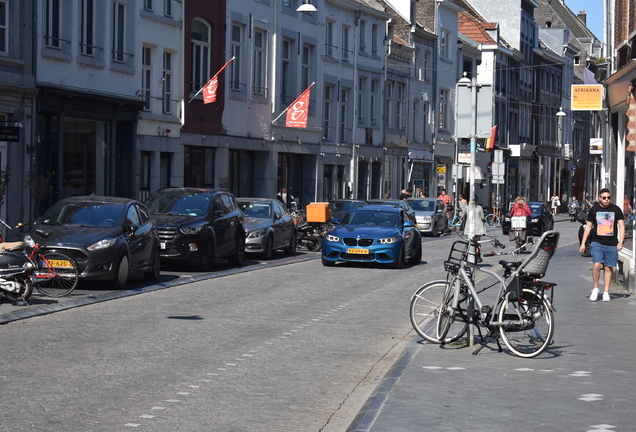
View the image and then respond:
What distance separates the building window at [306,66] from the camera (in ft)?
152

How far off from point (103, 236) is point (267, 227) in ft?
30.1

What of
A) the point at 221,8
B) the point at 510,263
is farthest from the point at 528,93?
the point at 510,263

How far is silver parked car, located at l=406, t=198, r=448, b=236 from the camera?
42344 mm

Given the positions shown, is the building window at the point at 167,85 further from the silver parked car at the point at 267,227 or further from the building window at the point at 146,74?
the silver parked car at the point at 267,227

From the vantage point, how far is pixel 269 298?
16828 mm

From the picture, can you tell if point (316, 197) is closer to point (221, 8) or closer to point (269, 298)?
point (221, 8)

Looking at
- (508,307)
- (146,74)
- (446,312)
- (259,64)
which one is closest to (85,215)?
(446,312)

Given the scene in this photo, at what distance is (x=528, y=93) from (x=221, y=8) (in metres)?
50.6

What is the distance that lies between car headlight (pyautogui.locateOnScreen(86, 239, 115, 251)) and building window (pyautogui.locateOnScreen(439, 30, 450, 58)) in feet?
163

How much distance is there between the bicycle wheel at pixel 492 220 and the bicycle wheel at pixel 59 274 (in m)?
41.3

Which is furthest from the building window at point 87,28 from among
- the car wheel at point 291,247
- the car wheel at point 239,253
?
the car wheel at point 239,253

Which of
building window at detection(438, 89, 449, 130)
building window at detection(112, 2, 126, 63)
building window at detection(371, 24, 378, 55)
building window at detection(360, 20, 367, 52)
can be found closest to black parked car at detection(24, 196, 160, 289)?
building window at detection(112, 2, 126, 63)

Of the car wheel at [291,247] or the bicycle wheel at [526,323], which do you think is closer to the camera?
the bicycle wheel at [526,323]

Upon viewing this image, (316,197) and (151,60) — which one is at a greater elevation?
(151,60)
